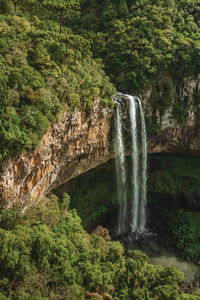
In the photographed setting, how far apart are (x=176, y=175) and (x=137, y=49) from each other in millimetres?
14539

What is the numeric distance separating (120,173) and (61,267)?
42.6 feet

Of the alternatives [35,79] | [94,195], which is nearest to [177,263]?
[94,195]

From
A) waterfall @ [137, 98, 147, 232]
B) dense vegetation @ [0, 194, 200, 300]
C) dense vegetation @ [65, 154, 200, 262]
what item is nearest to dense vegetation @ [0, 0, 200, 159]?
waterfall @ [137, 98, 147, 232]

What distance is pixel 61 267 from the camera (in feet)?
32.6

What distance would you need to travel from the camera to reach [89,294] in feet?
32.4

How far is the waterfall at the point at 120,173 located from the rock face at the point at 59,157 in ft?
2.84

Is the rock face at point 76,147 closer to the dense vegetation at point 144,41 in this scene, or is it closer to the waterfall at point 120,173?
the waterfall at point 120,173

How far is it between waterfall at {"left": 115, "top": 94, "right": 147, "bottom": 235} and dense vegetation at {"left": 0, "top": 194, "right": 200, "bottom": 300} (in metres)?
8.70

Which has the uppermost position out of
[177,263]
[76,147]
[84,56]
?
[84,56]

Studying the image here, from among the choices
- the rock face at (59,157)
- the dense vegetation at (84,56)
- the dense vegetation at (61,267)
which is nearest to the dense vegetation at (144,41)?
the dense vegetation at (84,56)

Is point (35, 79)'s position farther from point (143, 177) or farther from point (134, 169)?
point (143, 177)

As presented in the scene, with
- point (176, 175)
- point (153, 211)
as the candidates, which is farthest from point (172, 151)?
point (153, 211)

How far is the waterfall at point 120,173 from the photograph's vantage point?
20.0m

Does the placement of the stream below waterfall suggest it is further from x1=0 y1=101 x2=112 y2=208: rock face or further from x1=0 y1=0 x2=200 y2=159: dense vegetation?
x1=0 y1=0 x2=200 y2=159: dense vegetation
